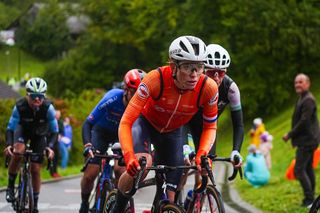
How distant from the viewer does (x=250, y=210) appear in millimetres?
13516

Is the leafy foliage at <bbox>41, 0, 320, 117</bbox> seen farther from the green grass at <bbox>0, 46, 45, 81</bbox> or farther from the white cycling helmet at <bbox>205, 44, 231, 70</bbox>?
the green grass at <bbox>0, 46, 45, 81</bbox>

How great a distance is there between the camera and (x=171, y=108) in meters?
7.67

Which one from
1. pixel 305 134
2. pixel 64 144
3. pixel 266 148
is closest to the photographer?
pixel 305 134

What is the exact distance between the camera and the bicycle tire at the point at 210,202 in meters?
7.73

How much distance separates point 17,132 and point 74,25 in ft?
334

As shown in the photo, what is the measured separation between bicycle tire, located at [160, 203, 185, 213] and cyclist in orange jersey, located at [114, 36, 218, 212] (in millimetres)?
253

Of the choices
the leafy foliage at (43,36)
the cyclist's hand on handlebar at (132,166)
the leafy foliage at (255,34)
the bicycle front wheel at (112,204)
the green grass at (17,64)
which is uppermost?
the leafy foliage at (43,36)

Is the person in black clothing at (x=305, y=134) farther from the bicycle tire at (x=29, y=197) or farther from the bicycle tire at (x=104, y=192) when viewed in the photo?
the bicycle tire at (x=104, y=192)

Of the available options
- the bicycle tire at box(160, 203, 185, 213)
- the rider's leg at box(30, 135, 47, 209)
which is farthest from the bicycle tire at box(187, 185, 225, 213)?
the rider's leg at box(30, 135, 47, 209)

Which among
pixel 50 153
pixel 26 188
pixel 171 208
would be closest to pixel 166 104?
pixel 171 208

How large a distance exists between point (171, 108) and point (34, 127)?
4.42 metres

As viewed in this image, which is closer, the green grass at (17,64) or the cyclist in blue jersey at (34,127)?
the cyclist in blue jersey at (34,127)

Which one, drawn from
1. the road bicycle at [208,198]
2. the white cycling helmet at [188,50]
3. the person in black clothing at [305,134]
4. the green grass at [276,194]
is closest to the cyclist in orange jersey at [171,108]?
the white cycling helmet at [188,50]

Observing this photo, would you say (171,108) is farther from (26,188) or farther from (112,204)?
(26,188)
